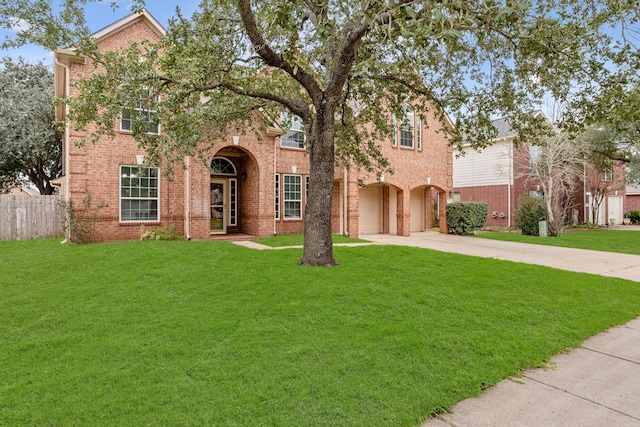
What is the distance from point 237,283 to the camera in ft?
21.3

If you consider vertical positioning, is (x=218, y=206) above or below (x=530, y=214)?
above

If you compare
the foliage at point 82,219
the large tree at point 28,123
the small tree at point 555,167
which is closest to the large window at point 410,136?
the small tree at point 555,167

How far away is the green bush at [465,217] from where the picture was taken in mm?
18375

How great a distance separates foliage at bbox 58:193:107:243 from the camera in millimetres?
11562

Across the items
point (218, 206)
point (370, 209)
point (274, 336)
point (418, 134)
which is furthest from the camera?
point (370, 209)

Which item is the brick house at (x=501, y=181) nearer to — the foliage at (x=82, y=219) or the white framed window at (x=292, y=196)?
the white framed window at (x=292, y=196)

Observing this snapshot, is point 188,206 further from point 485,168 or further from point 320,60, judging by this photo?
point 485,168

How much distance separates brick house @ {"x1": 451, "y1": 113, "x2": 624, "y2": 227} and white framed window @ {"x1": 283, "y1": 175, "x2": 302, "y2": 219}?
993cm

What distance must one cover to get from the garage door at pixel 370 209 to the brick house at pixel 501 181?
16.3 feet

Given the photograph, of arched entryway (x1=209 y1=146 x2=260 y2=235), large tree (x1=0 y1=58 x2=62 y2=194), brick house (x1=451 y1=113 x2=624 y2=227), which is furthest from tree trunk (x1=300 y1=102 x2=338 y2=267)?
large tree (x1=0 y1=58 x2=62 y2=194)

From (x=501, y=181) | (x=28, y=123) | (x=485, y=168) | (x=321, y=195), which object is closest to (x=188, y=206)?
(x=321, y=195)

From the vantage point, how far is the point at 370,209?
18859mm

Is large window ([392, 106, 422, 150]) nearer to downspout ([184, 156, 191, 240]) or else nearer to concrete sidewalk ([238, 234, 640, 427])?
downspout ([184, 156, 191, 240])

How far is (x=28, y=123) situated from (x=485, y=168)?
26.4 metres
